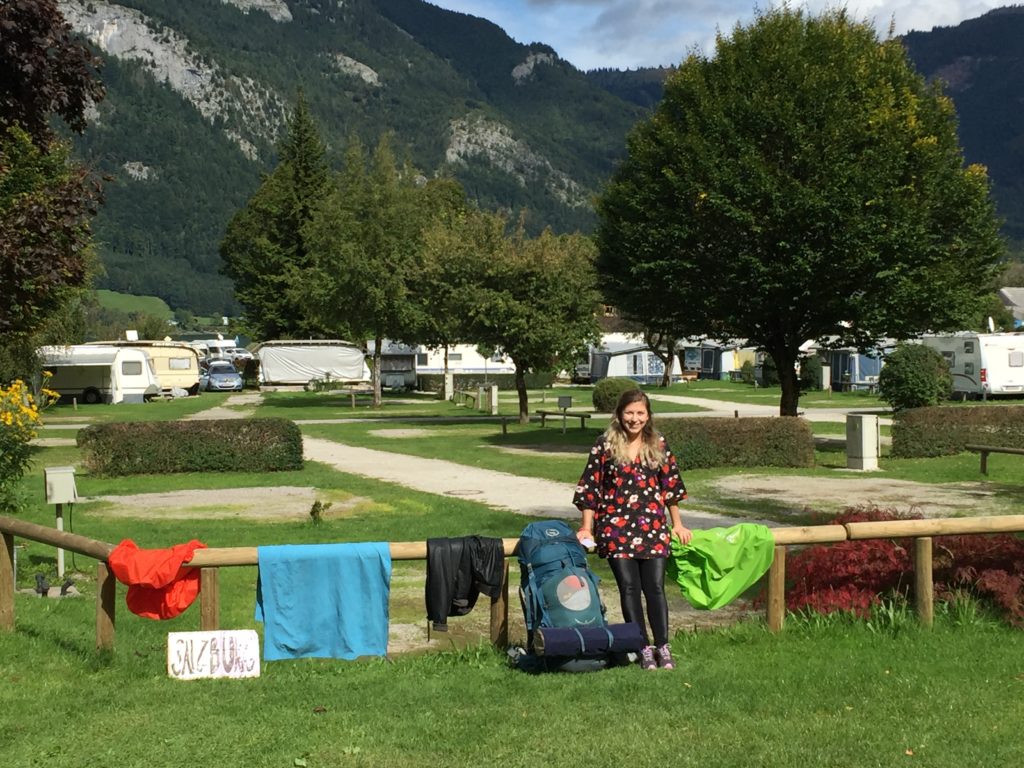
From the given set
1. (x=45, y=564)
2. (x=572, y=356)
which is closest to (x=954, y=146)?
(x=572, y=356)

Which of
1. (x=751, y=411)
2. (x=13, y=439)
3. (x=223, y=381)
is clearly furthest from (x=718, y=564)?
(x=223, y=381)

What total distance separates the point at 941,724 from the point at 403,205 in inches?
1529

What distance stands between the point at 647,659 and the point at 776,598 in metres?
1.17

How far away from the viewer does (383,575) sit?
21.3ft

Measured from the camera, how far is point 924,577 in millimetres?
7078

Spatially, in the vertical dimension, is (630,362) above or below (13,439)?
above

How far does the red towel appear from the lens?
626 cm

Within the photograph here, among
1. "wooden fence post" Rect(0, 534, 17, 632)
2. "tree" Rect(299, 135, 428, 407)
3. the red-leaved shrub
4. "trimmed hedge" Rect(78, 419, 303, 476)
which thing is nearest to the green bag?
the red-leaved shrub

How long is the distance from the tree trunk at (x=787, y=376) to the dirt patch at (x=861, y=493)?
5.64m

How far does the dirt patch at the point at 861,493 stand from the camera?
14578 millimetres

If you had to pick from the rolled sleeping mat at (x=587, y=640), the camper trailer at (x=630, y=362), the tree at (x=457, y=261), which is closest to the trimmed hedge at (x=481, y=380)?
the camper trailer at (x=630, y=362)

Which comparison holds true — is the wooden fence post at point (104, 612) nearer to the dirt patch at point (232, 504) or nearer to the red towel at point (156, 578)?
the red towel at point (156, 578)

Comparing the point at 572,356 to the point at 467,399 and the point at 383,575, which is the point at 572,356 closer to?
the point at 467,399

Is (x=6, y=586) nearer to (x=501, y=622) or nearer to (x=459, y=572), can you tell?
(x=459, y=572)
